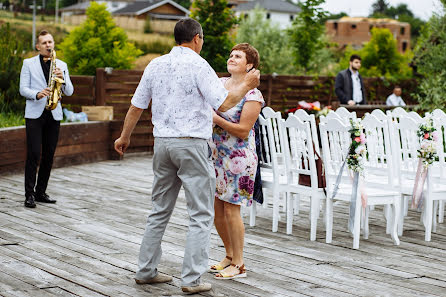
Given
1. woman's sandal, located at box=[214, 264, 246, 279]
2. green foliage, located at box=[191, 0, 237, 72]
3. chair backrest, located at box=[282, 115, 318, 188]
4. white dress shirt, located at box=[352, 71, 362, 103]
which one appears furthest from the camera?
green foliage, located at box=[191, 0, 237, 72]

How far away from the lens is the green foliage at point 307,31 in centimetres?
2097

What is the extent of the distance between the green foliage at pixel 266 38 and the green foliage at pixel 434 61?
14.3 metres

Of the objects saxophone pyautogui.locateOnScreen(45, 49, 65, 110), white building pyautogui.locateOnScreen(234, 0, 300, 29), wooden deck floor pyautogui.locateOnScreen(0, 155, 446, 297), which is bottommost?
wooden deck floor pyautogui.locateOnScreen(0, 155, 446, 297)

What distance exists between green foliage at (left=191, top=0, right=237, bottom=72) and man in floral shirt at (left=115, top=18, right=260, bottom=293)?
10685 millimetres

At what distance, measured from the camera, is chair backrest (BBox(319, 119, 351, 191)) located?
666 cm

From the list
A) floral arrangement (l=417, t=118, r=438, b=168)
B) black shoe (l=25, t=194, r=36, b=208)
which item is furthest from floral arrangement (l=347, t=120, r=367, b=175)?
black shoe (l=25, t=194, r=36, b=208)

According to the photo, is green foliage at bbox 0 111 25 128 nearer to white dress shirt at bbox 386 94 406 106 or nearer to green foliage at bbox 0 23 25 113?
green foliage at bbox 0 23 25 113

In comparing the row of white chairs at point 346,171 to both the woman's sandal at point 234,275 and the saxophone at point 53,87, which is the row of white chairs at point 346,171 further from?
the saxophone at point 53,87

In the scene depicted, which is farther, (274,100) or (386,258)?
(274,100)

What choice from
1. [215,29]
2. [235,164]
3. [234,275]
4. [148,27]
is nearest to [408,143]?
[235,164]

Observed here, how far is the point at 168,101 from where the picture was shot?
486 cm

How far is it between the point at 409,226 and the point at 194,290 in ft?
11.5

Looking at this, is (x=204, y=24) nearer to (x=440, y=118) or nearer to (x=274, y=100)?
(x=274, y=100)

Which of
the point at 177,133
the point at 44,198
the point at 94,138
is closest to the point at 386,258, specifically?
the point at 177,133
